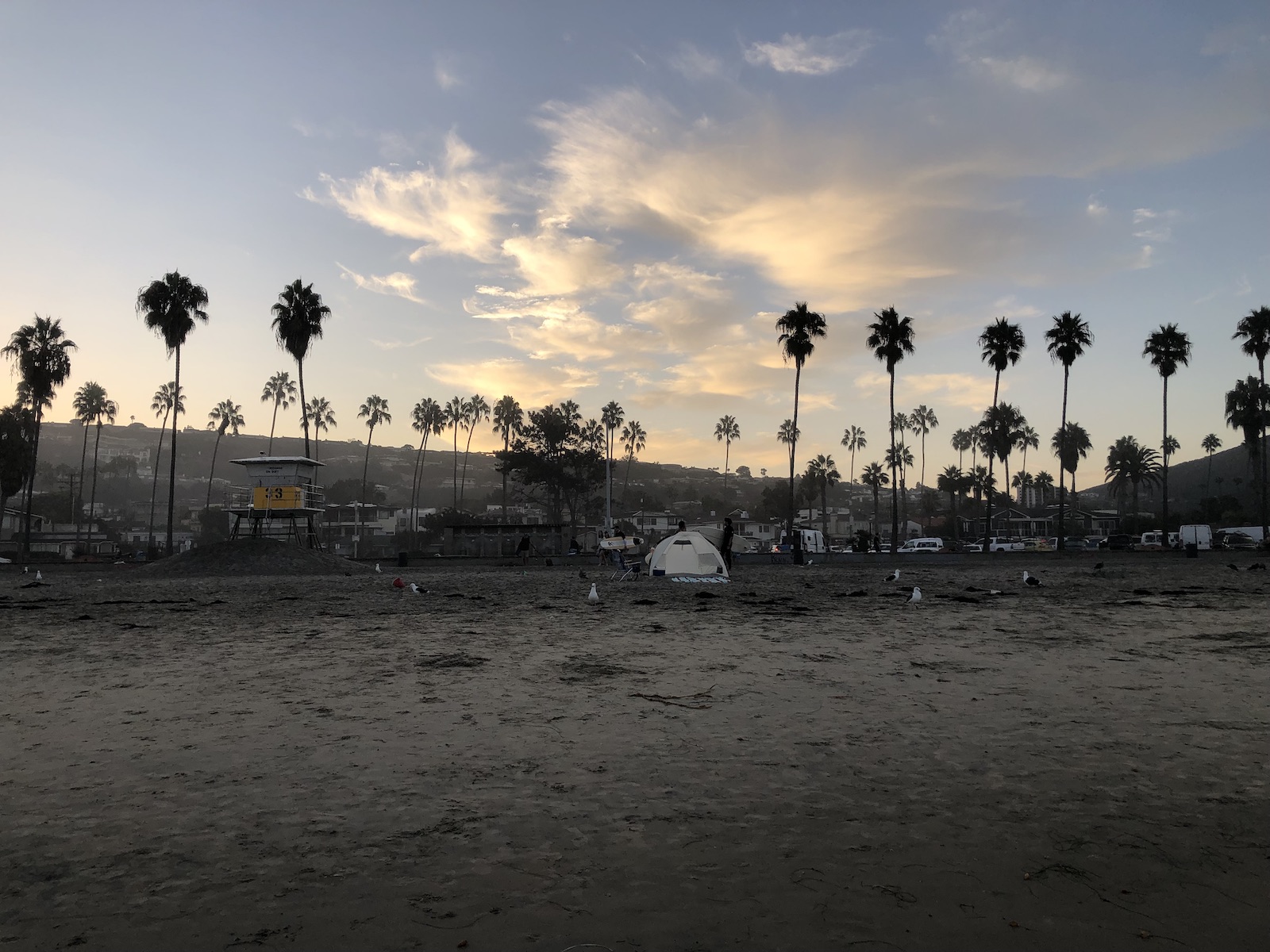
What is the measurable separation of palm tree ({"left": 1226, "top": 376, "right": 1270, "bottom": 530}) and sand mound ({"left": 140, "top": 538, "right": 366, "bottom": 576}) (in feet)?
255

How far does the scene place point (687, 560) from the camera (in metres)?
27.6

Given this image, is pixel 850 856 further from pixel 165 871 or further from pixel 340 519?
pixel 340 519

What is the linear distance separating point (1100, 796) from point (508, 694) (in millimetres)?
5535

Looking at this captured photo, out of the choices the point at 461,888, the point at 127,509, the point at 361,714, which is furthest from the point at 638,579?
the point at 127,509

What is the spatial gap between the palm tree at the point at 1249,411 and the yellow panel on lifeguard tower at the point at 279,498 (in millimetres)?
79379

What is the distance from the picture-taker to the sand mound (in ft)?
126

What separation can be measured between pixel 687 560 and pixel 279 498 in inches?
1184

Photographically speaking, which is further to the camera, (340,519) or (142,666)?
(340,519)

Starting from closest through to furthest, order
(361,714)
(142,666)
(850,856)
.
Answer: (850,856)
(361,714)
(142,666)

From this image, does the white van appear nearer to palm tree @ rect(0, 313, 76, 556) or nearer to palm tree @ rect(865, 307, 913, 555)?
palm tree @ rect(865, 307, 913, 555)

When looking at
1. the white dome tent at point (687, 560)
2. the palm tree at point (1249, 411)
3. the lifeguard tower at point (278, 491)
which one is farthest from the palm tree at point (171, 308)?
the palm tree at point (1249, 411)

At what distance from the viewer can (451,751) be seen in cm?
638

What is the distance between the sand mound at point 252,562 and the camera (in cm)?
3838

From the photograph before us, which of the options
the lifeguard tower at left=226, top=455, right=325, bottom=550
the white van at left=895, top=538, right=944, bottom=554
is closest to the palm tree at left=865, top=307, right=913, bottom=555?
the white van at left=895, top=538, right=944, bottom=554
